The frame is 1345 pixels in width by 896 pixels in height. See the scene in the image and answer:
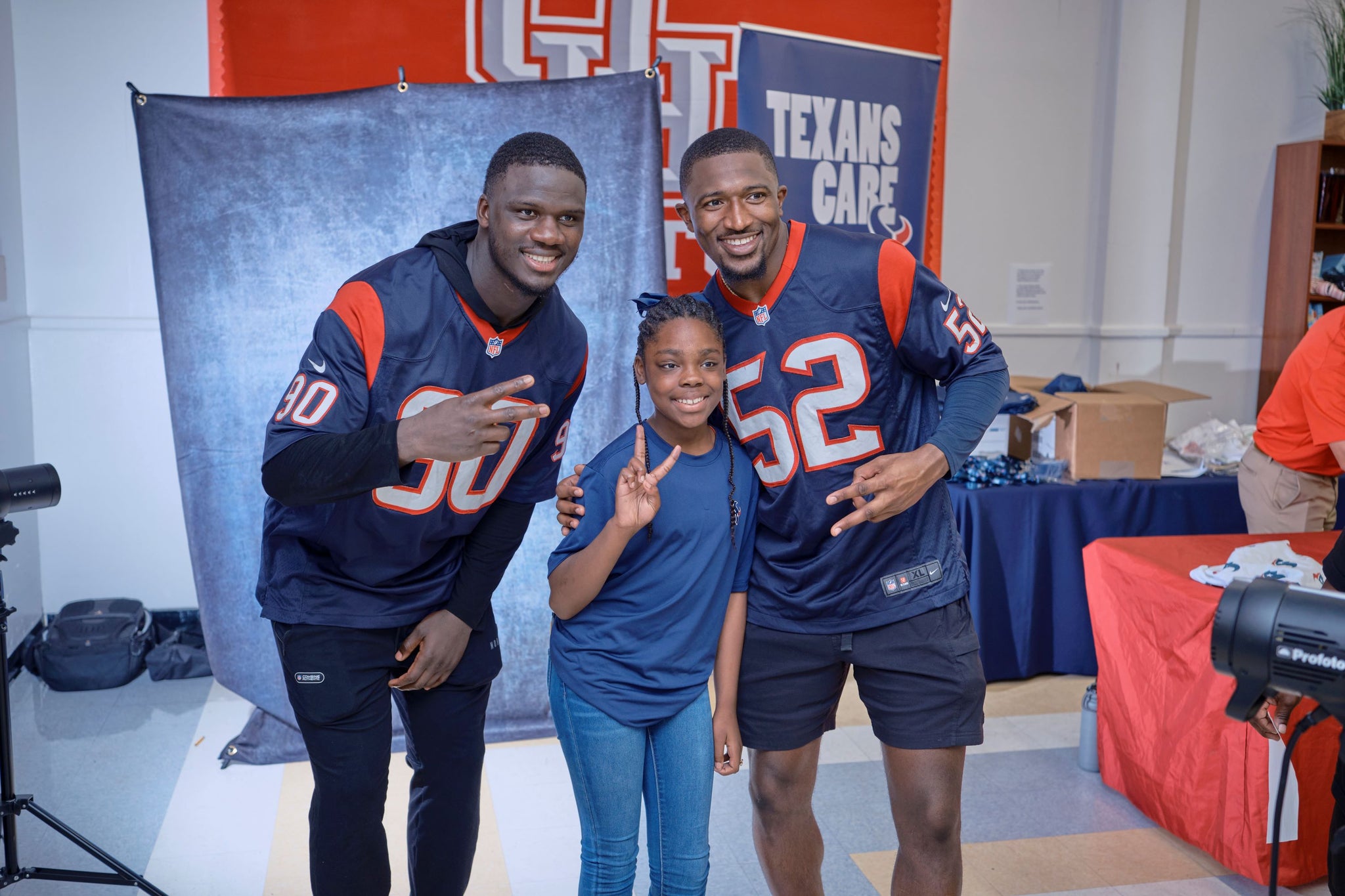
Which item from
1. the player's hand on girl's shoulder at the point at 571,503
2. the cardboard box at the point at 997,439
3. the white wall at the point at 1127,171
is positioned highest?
the white wall at the point at 1127,171

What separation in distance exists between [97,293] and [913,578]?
3.45 m

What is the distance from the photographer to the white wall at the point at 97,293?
378 cm

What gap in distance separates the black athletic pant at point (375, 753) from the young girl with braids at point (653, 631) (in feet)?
0.74

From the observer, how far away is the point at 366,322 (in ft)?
5.08

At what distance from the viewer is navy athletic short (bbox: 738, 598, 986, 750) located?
5.55 ft

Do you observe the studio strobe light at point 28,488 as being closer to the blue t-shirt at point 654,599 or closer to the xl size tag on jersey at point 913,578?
the blue t-shirt at point 654,599

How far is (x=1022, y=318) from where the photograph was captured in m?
4.95

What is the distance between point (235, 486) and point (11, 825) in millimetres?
1174

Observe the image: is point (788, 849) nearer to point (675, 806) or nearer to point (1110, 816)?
point (675, 806)

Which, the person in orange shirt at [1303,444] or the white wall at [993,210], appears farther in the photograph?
the white wall at [993,210]

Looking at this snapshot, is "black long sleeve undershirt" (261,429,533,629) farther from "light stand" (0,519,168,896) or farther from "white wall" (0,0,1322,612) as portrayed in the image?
"white wall" (0,0,1322,612)

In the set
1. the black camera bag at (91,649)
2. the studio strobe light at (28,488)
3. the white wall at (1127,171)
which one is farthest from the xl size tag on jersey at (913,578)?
the white wall at (1127,171)

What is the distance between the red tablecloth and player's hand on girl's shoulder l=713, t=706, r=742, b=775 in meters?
1.10

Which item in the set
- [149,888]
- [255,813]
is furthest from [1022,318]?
[149,888]
